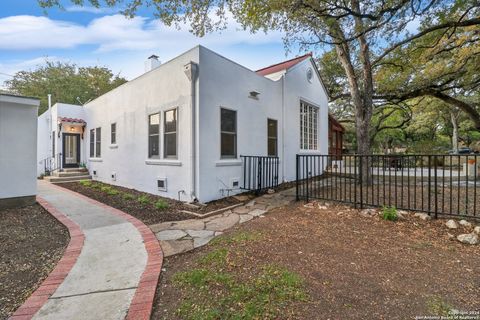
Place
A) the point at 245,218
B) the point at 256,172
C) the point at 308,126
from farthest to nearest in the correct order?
the point at 308,126
the point at 256,172
the point at 245,218

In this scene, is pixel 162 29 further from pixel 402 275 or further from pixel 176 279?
pixel 402 275

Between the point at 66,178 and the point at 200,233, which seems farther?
the point at 66,178

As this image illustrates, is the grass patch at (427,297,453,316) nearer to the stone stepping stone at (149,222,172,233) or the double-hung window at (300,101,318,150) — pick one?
the stone stepping stone at (149,222,172,233)

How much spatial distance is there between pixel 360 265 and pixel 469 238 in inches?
82.9

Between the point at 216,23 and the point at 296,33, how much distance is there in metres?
2.61

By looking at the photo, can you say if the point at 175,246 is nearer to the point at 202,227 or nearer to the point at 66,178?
the point at 202,227

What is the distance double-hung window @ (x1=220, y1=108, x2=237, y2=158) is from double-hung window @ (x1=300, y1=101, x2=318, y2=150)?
4293mm

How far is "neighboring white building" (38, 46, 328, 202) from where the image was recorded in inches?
233

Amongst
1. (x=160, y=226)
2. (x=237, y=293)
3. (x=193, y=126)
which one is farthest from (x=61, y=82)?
(x=237, y=293)

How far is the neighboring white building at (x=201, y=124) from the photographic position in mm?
5922

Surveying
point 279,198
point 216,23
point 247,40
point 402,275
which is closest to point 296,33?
point 247,40

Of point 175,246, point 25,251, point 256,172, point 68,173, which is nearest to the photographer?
point 25,251

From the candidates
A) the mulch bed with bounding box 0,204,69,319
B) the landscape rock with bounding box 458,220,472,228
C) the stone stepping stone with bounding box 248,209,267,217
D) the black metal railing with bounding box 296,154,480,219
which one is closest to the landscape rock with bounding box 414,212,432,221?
the black metal railing with bounding box 296,154,480,219

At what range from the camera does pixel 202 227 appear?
435 centimetres
